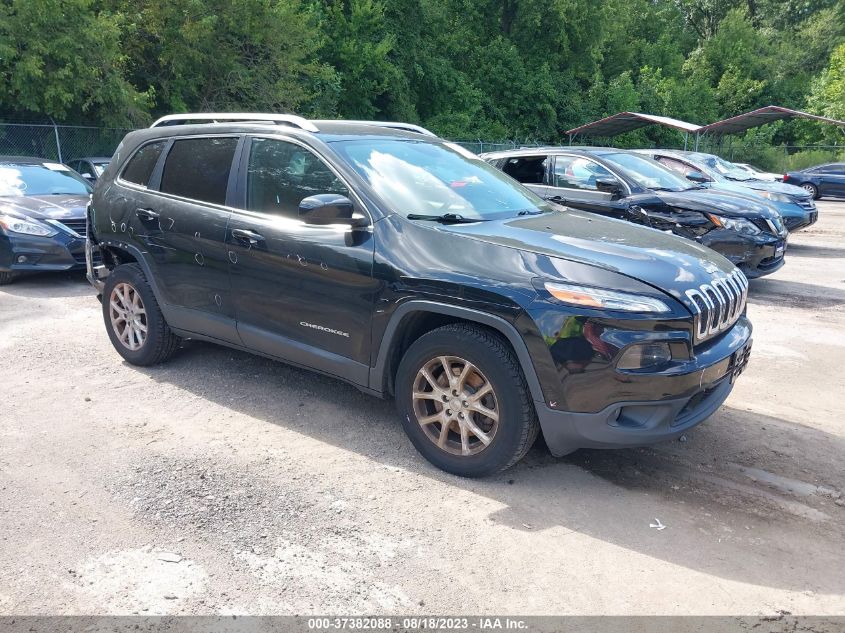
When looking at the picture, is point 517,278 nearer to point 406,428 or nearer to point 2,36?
Result: point 406,428

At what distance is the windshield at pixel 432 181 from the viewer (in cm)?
435

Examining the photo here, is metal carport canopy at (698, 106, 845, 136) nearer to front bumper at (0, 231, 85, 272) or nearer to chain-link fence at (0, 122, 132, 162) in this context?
chain-link fence at (0, 122, 132, 162)

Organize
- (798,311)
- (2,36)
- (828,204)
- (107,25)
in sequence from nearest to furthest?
(798,311)
(2,36)
(107,25)
(828,204)

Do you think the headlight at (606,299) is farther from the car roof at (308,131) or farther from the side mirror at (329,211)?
the car roof at (308,131)

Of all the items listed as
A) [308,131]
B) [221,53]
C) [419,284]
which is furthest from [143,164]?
[221,53]

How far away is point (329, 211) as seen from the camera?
405 cm

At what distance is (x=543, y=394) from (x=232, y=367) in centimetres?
304

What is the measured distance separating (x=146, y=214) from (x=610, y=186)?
577 centimetres

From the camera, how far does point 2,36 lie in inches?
570

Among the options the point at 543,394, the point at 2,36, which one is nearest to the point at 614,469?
the point at 543,394

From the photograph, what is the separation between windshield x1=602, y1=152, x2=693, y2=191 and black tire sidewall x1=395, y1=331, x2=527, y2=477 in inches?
236

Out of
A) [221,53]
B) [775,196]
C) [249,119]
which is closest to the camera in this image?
[249,119]

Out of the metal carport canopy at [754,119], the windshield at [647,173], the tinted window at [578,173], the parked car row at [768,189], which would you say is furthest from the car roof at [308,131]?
the metal carport canopy at [754,119]

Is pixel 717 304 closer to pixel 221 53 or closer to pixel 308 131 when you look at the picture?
pixel 308 131
